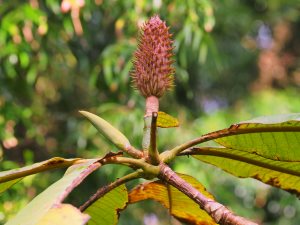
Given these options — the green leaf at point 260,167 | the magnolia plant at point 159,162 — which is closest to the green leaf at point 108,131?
the magnolia plant at point 159,162

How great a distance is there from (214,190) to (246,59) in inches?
118

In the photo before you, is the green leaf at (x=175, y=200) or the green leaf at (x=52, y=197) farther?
the green leaf at (x=175, y=200)

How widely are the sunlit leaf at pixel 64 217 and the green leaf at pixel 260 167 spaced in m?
0.24

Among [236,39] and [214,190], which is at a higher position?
[236,39]

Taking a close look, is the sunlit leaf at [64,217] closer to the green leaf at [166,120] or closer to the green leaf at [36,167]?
the green leaf at [36,167]

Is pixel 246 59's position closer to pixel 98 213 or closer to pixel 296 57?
pixel 296 57

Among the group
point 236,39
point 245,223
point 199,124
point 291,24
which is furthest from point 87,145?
point 291,24

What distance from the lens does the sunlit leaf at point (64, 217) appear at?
0.57 metres

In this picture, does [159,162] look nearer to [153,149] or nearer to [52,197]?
[153,149]

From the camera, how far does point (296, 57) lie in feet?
20.9

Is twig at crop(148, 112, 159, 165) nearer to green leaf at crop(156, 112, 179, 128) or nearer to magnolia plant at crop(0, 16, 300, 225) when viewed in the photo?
magnolia plant at crop(0, 16, 300, 225)

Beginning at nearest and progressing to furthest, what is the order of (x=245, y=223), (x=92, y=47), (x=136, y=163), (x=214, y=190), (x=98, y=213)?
1. (x=245, y=223)
2. (x=136, y=163)
3. (x=98, y=213)
4. (x=214, y=190)
5. (x=92, y=47)

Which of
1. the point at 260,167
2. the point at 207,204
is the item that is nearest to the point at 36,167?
the point at 207,204

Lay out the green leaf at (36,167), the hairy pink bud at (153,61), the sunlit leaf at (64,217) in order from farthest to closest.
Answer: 1. the hairy pink bud at (153,61)
2. the green leaf at (36,167)
3. the sunlit leaf at (64,217)
